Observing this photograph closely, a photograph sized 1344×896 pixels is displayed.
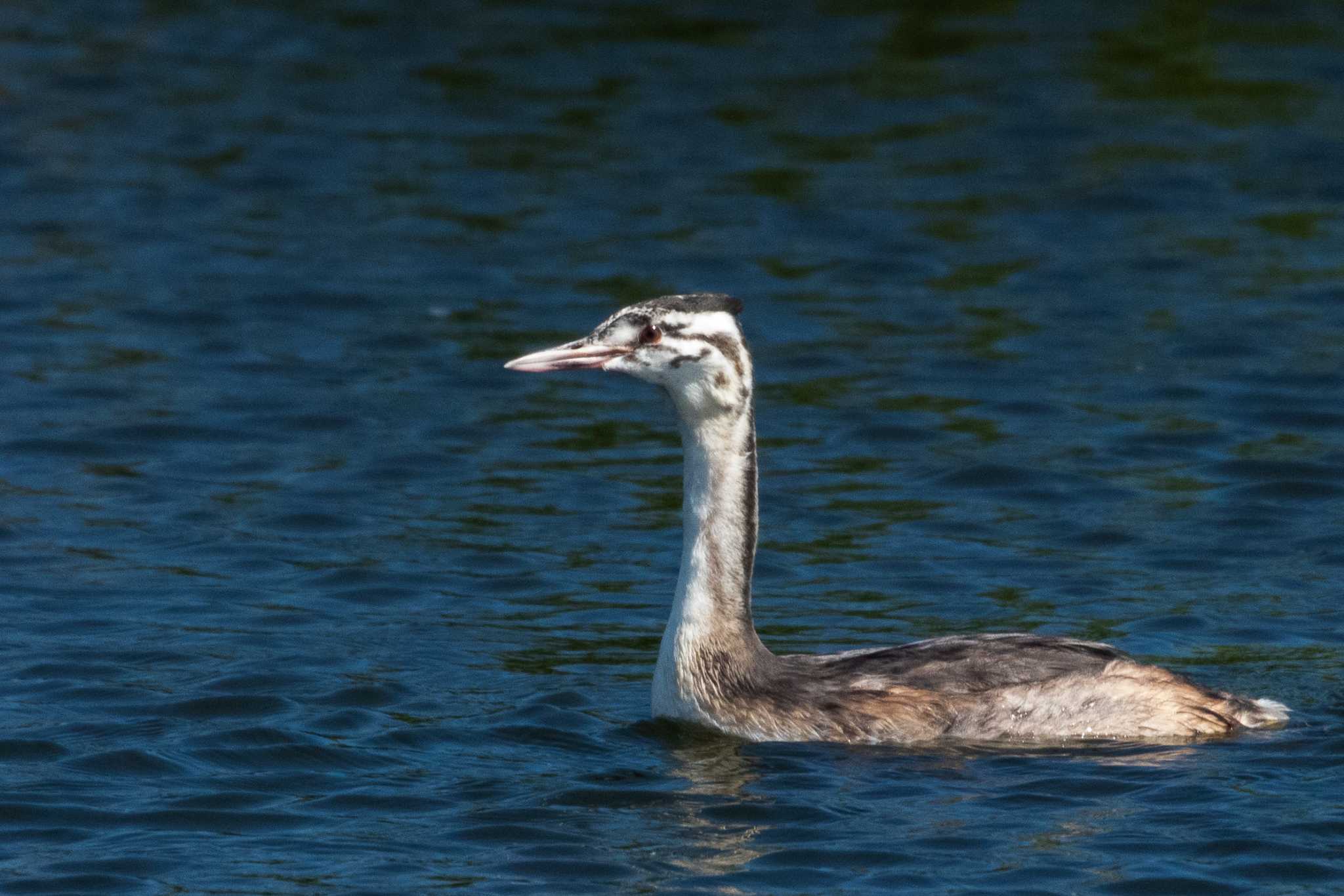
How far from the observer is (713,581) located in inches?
451

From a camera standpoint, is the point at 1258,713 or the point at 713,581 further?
the point at 713,581

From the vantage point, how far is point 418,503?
15.8m

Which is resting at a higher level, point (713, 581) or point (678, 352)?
point (678, 352)

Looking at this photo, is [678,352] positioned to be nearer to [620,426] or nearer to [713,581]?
[713,581]

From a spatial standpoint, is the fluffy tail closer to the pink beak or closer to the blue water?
the blue water

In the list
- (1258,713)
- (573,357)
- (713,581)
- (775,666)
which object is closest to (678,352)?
(573,357)

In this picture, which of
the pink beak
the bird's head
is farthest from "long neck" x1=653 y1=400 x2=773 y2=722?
the pink beak

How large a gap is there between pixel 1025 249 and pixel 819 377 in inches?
148

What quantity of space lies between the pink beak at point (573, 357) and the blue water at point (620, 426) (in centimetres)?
169

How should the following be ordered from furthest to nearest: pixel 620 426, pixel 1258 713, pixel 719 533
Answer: pixel 620 426
pixel 719 533
pixel 1258 713

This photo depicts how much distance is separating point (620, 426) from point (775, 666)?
6271mm

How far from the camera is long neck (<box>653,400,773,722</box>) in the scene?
11.3 metres

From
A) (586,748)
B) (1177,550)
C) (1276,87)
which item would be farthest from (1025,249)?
(586,748)

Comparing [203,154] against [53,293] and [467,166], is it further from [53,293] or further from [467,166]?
[53,293]
